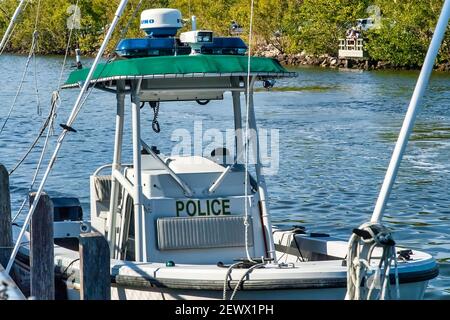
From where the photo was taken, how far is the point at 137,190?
1233cm

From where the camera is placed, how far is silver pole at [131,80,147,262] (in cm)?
1223

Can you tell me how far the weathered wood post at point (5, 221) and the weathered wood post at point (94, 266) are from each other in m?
3.14

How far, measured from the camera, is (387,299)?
9336mm

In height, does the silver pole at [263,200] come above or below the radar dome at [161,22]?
below

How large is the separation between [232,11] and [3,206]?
7937 cm

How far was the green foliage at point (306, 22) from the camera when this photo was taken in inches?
3049

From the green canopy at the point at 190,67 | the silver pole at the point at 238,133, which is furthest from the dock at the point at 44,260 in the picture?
the silver pole at the point at 238,133

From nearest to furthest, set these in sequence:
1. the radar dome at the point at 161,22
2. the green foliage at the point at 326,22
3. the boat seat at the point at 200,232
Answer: the boat seat at the point at 200,232 < the radar dome at the point at 161,22 < the green foliage at the point at 326,22

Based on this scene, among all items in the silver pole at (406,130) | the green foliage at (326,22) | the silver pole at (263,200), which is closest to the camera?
the silver pole at (406,130)

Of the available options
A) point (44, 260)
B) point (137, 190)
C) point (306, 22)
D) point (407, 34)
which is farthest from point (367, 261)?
point (306, 22)

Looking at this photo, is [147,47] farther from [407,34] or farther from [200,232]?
[407,34]

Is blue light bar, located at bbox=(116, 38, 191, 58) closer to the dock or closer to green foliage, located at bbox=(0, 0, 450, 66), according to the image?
the dock

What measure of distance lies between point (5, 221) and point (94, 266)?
3.37 meters

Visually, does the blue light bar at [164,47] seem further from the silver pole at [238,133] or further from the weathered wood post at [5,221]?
the weathered wood post at [5,221]
